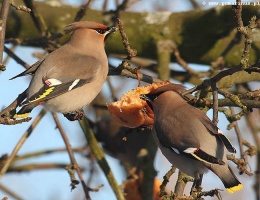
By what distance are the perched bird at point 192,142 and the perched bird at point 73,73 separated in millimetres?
519

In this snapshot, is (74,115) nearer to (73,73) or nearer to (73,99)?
(73,99)

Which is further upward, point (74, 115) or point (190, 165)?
point (74, 115)

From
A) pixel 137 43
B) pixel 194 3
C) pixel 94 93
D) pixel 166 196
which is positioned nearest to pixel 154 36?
pixel 137 43

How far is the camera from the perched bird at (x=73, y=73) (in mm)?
4383

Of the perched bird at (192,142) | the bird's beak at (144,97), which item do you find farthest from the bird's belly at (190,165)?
the bird's beak at (144,97)

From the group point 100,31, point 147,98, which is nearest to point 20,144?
point 100,31

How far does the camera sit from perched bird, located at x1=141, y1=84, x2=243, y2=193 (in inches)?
152

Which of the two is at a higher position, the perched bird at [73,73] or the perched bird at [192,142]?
the perched bird at [73,73]

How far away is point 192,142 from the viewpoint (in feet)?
13.0

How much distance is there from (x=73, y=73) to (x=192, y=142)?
3.33 feet

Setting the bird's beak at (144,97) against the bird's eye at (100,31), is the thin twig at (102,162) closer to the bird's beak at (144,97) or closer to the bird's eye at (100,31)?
the bird's eye at (100,31)

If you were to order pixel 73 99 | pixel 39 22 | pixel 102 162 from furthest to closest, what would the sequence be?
1. pixel 39 22
2. pixel 102 162
3. pixel 73 99

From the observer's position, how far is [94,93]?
15.2 feet

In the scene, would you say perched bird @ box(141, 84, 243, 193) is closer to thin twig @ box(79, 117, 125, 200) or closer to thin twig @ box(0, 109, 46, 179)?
thin twig @ box(79, 117, 125, 200)
